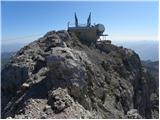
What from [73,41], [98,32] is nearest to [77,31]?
[98,32]

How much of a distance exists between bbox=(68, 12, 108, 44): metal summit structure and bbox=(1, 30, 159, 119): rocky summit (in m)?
0.69

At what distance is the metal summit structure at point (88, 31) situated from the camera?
36.1m

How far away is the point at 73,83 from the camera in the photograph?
19.6 m

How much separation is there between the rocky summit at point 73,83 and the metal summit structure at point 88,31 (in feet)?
2.26

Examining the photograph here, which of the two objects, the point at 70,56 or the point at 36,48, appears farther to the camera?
the point at 36,48

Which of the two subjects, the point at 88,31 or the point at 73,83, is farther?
the point at 88,31

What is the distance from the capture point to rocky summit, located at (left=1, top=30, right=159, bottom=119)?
1855cm

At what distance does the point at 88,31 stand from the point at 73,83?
17.5 metres

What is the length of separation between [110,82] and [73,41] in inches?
183

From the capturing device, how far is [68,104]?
18.0 metres

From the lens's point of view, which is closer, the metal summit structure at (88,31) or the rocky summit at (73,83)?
the rocky summit at (73,83)

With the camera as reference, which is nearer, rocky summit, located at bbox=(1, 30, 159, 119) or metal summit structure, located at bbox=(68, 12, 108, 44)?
rocky summit, located at bbox=(1, 30, 159, 119)

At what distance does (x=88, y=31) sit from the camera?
120 ft

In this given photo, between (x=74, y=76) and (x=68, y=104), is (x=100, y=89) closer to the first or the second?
(x=74, y=76)
